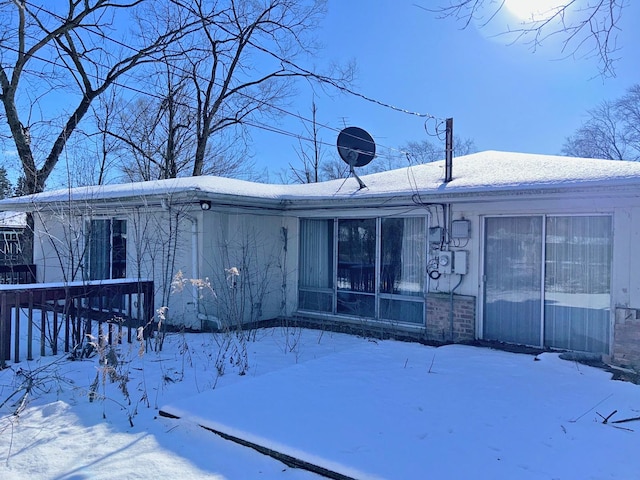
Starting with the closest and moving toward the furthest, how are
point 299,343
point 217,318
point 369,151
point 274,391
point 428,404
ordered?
point 428,404
point 274,391
point 299,343
point 217,318
point 369,151

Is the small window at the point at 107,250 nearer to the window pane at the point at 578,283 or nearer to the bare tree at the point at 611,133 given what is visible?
the window pane at the point at 578,283

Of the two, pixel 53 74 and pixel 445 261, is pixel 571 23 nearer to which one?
pixel 445 261

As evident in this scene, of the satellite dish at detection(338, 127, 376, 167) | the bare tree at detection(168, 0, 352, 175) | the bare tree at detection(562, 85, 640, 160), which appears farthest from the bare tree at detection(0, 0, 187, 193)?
the bare tree at detection(562, 85, 640, 160)

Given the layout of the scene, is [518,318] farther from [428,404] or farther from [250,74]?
[250,74]

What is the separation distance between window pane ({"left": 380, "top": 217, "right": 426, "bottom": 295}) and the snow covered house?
0.02 meters

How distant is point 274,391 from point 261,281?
454 cm

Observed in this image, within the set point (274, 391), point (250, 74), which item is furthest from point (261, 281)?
point (250, 74)

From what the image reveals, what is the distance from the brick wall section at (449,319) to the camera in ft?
22.8

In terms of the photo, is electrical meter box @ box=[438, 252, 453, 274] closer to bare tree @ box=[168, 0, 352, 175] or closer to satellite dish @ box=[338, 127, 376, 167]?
satellite dish @ box=[338, 127, 376, 167]

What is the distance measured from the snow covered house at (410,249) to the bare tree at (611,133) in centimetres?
2125

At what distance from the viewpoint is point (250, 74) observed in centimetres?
2005

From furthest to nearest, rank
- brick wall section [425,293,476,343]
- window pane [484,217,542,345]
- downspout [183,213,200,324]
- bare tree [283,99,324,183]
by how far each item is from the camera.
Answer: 1. bare tree [283,99,324,183]
2. downspout [183,213,200,324]
3. brick wall section [425,293,476,343]
4. window pane [484,217,542,345]

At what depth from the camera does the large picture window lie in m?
7.71

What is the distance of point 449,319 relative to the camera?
23.4 feet
